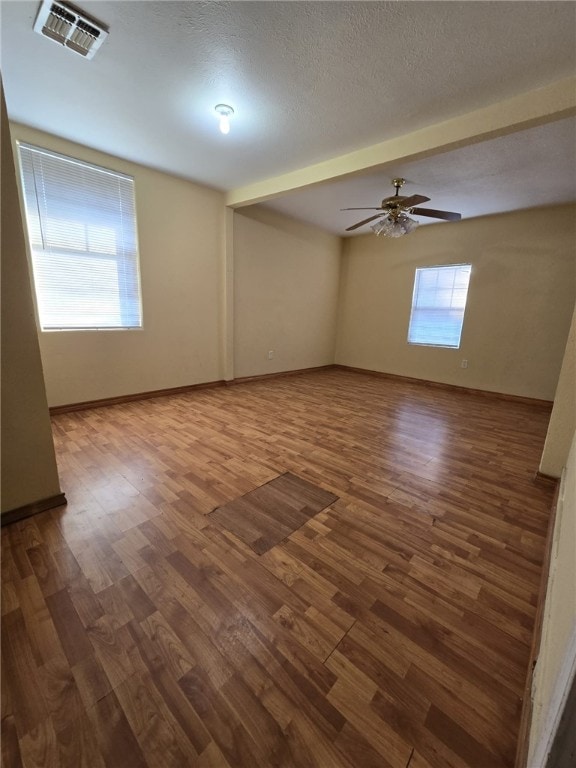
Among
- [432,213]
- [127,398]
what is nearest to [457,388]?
[432,213]

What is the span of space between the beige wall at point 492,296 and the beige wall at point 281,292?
89cm

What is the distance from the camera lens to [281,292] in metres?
5.34

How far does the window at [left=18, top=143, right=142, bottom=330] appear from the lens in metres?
2.89

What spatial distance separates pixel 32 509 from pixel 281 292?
179 inches

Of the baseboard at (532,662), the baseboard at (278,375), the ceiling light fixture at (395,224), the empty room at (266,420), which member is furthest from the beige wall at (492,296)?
the baseboard at (532,662)

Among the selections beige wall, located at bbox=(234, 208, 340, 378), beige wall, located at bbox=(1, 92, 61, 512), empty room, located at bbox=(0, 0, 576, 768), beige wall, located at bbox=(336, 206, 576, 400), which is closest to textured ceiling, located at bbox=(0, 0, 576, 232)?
empty room, located at bbox=(0, 0, 576, 768)

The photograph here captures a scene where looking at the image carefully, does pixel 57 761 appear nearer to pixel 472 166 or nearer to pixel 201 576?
pixel 201 576

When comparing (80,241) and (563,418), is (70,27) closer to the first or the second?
(80,241)

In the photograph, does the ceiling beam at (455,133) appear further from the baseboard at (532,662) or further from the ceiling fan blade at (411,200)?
the baseboard at (532,662)

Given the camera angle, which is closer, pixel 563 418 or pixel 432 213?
pixel 563 418

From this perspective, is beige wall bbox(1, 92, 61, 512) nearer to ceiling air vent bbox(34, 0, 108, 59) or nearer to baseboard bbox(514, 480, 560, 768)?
ceiling air vent bbox(34, 0, 108, 59)

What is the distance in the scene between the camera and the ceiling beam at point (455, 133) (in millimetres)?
1973

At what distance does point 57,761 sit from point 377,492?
178cm

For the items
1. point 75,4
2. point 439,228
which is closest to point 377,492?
point 75,4
